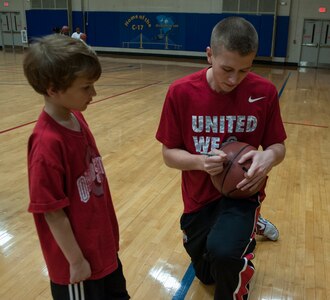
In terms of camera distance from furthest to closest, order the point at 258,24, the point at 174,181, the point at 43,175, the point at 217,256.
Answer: the point at 258,24 → the point at 174,181 → the point at 217,256 → the point at 43,175

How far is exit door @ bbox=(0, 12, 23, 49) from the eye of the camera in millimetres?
21781

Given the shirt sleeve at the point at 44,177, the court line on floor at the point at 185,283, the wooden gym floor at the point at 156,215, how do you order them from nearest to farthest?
1. the shirt sleeve at the point at 44,177
2. the court line on floor at the point at 185,283
3. the wooden gym floor at the point at 156,215

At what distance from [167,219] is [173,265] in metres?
0.62

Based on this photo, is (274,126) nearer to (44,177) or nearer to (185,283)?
(185,283)

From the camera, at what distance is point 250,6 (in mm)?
16781

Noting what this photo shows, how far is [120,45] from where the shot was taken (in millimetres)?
19938

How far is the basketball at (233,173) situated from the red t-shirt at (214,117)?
115 millimetres

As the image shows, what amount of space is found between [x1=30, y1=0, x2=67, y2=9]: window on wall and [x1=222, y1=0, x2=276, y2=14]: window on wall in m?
9.00

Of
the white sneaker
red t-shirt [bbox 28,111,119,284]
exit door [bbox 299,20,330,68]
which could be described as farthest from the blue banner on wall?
red t-shirt [bbox 28,111,119,284]

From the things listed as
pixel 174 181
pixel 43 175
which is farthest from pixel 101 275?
pixel 174 181

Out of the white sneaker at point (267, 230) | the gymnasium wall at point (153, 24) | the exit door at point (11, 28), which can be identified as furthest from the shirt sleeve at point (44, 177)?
the exit door at point (11, 28)

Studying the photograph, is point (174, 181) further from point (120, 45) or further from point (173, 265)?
point (120, 45)

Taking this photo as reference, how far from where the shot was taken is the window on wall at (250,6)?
1647 cm

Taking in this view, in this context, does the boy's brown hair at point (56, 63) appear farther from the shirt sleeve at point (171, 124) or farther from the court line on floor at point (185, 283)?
the court line on floor at point (185, 283)
